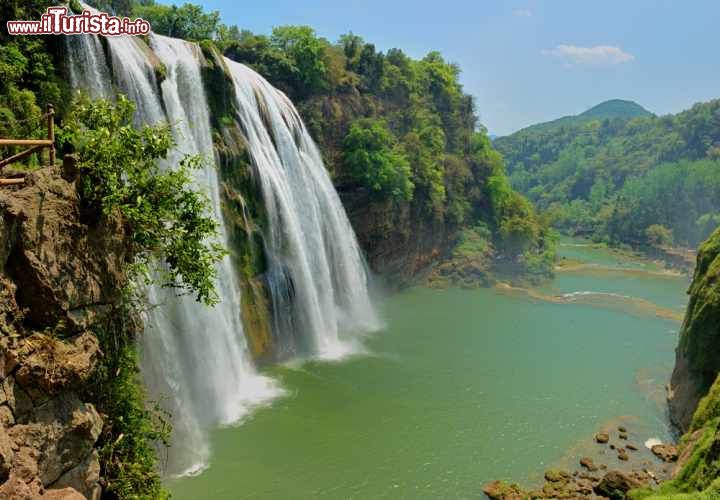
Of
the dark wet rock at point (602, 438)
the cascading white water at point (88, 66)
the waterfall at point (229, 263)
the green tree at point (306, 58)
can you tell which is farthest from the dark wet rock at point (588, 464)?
the green tree at point (306, 58)

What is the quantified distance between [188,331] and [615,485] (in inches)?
472

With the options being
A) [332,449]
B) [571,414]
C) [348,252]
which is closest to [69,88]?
[332,449]

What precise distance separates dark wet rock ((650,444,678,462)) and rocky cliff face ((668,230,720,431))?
1.39m

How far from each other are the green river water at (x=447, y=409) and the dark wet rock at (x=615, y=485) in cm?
133

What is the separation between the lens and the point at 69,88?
48.4 ft

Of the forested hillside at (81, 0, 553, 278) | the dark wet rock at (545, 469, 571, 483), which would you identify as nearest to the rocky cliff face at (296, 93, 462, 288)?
the forested hillside at (81, 0, 553, 278)

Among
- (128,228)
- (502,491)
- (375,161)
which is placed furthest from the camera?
(375,161)

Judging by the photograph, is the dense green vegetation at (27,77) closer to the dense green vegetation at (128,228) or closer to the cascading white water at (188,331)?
the cascading white water at (188,331)

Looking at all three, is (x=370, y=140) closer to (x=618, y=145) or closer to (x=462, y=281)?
(x=462, y=281)

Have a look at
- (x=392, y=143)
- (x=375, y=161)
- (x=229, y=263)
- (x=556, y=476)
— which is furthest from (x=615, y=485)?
(x=392, y=143)

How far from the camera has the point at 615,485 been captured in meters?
14.0

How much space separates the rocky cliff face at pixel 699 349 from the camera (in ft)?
55.7

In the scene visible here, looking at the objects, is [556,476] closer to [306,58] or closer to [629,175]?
[306,58]

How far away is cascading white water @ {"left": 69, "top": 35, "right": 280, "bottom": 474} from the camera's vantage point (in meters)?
14.3
